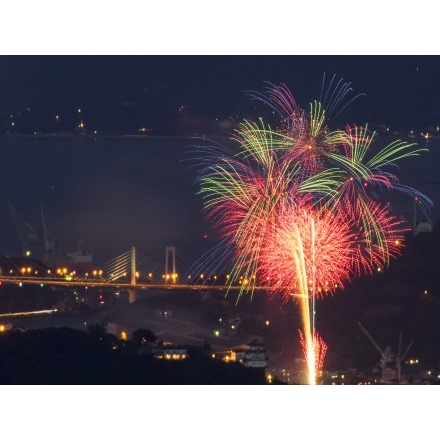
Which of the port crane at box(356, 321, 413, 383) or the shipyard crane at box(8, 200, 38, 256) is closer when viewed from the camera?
the port crane at box(356, 321, 413, 383)

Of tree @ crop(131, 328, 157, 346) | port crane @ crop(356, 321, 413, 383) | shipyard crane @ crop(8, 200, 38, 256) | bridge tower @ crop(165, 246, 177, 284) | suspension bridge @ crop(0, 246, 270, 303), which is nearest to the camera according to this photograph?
port crane @ crop(356, 321, 413, 383)

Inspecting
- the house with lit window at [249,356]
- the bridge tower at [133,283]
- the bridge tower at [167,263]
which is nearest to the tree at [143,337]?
the house with lit window at [249,356]

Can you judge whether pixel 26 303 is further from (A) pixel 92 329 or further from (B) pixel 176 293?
(A) pixel 92 329

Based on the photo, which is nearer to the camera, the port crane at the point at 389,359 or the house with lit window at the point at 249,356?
the house with lit window at the point at 249,356

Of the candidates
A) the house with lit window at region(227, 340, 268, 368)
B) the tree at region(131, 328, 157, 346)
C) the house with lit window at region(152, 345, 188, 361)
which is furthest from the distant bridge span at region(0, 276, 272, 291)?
the house with lit window at region(152, 345, 188, 361)

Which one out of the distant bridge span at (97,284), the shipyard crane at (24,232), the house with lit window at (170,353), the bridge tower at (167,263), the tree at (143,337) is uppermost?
the shipyard crane at (24,232)

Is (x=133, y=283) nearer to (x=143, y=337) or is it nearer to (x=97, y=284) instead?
(x=97, y=284)

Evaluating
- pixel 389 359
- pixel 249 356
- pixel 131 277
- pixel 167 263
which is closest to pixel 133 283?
pixel 131 277

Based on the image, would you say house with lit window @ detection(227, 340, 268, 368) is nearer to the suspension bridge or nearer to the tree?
the tree

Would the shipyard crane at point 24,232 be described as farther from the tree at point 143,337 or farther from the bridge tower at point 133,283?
the tree at point 143,337
